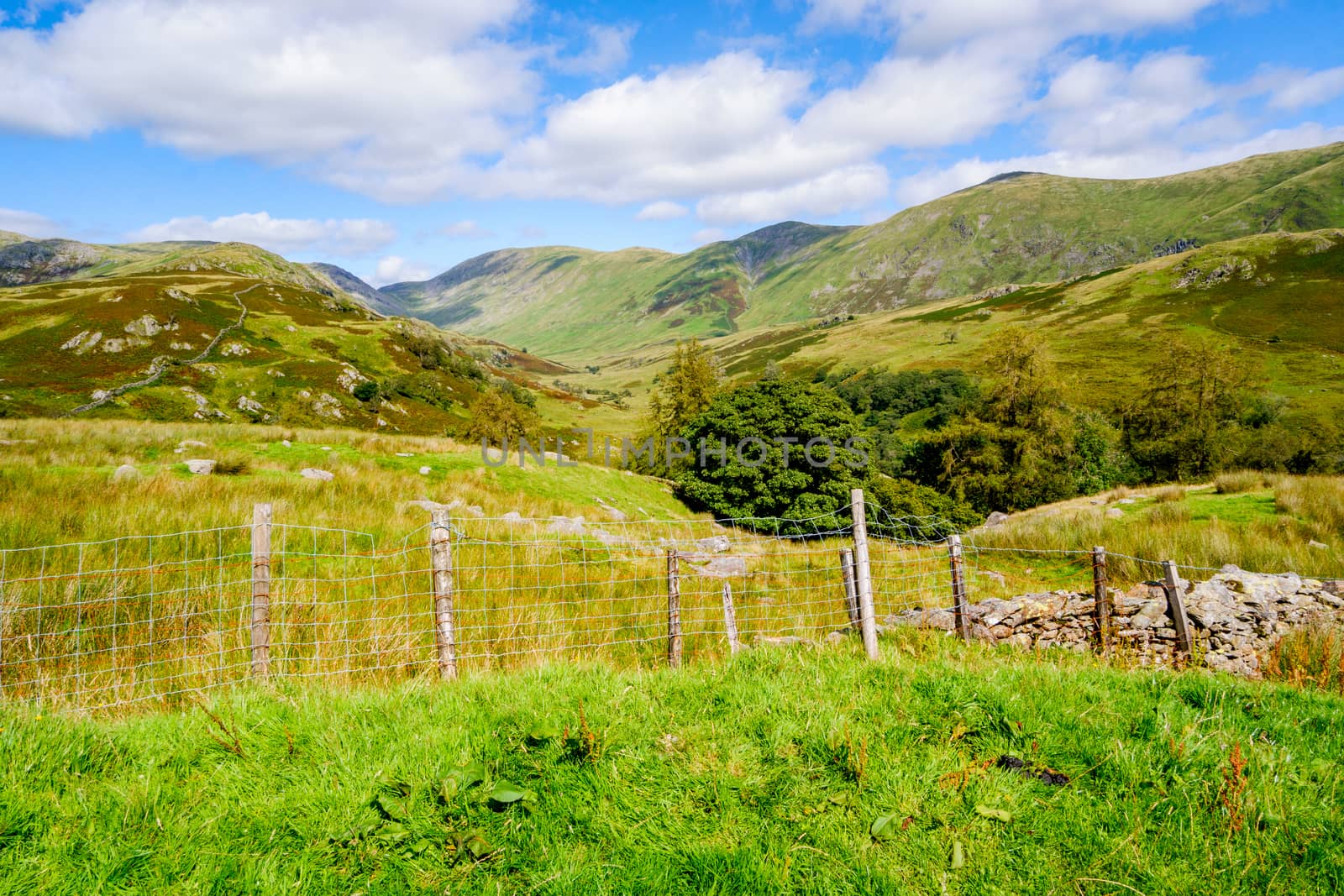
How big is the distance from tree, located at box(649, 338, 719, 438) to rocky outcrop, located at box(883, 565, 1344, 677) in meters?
35.9

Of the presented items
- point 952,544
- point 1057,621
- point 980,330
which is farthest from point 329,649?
point 980,330

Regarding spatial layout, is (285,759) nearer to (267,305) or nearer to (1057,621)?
(1057,621)

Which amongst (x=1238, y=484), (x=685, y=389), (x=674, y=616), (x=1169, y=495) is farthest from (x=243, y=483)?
(x=685, y=389)

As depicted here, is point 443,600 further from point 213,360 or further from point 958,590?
point 213,360

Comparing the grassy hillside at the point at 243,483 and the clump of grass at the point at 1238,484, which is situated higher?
the grassy hillside at the point at 243,483

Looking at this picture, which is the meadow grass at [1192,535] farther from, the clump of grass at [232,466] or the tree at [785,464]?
the clump of grass at [232,466]

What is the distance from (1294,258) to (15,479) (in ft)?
594

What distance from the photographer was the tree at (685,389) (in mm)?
46906

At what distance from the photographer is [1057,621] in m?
9.96

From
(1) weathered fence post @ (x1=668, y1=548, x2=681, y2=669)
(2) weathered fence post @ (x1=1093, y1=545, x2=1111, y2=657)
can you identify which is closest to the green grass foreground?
(1) weathered fence post @ (x1=668, y1=548, x2=681, y2=669)

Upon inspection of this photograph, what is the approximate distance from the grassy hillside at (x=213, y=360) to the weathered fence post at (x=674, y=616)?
5333 centimetres

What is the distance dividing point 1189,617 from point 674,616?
326 inches

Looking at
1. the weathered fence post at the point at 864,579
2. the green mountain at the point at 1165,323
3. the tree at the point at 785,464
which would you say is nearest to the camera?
the weathered fence post at the point at 864,579

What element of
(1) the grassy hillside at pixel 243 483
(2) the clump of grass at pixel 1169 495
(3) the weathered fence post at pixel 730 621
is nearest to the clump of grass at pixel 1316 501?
(2) the clump of grass at pixel 1169 495
